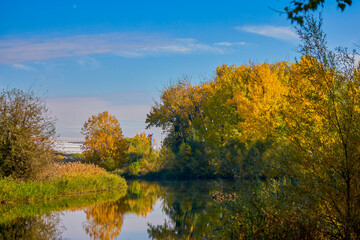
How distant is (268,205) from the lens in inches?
369

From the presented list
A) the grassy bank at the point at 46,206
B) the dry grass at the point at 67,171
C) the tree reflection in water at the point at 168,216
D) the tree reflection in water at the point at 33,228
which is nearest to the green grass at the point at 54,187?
the dry grass at the point at 67,171

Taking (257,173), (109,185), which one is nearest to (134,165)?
(109,185)

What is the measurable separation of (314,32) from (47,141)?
733 inches

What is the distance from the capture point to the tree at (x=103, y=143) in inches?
1661

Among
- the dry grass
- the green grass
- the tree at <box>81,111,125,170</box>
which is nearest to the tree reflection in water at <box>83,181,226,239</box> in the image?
the green grass

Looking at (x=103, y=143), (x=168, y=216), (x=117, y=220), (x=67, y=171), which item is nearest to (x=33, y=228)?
(x=117, y=220)

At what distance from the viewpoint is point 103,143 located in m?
42.5

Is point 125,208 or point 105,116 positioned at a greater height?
point 105,116

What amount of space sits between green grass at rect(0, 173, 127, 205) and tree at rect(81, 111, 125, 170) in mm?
10597

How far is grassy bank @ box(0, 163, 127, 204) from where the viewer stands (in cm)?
2065

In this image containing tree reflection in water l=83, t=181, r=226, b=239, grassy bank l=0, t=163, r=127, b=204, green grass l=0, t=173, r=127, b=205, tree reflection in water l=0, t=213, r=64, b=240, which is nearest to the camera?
tree reflection in water l=0, t=213, r=64, b=240

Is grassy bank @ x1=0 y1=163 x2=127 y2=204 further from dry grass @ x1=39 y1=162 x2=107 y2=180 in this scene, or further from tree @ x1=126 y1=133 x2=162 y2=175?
tree @ x1=126 y1=133 x2=162 y2=175

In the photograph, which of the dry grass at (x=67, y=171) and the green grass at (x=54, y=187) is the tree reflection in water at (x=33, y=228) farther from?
the dry grass at (x=67, y=171)

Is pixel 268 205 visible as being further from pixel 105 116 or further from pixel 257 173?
pixel 105 116
